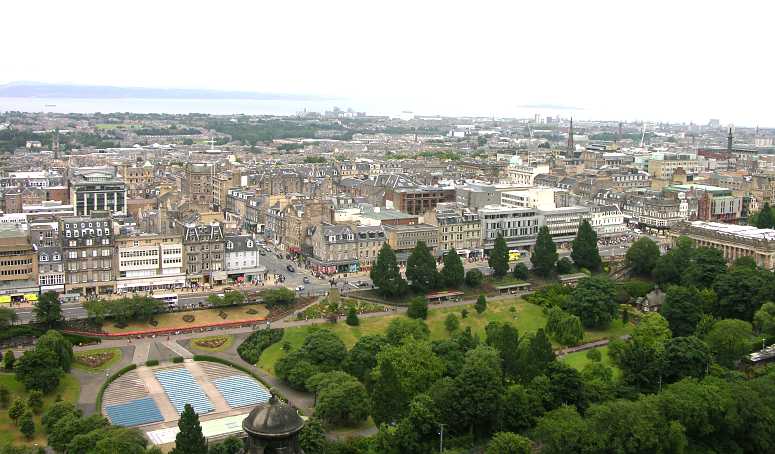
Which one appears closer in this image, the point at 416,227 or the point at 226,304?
the point at 226,304

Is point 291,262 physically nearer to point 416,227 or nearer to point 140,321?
point 416,227

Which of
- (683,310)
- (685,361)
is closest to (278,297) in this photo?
(685,361)

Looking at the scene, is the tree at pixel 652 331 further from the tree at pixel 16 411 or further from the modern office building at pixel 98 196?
the modern office building at pixel 98 196

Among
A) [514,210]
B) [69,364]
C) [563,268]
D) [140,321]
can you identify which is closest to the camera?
[69,364]

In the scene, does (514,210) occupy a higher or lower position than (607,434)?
higher

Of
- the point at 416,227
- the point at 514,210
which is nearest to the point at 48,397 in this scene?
the point at 416,227

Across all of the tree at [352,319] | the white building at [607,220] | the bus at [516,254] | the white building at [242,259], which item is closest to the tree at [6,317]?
the white building at [242,259]

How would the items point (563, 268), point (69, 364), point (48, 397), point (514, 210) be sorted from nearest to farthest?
1. point (48, 397)
2. point (69, 364)
3. point (563, 268)
4. point (514, 210)

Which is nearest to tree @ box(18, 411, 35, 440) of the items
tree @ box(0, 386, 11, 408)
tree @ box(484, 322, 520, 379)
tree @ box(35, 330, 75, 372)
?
Result: tree @ box(0, 386, 11, 408)
